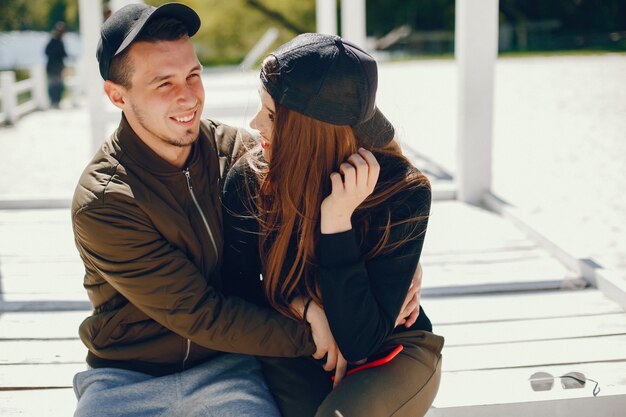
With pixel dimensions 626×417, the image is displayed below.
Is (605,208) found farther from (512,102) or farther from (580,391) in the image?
(512,102)

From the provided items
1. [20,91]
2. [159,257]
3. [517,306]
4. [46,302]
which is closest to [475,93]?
[517,306]

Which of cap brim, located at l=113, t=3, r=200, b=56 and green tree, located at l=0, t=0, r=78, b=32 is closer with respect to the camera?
cap brim, located at l=113, t=3, r=200, b=56

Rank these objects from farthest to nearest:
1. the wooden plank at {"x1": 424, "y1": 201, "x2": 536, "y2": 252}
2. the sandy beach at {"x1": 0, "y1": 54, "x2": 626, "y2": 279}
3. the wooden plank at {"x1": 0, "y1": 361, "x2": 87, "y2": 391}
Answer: the sandy beach at {"x1": 0, "y1": 54, "x2": 626, "y2": 279} < the wooden plank at {"x1": 424, "y1": 201, "x2": 536, "y2": 252} < the wooden plank at {"x1": 0, "y1": 361, "x2": 87, "y2": 391}

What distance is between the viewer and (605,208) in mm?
6305

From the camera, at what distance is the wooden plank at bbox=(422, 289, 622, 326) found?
3.44 metres

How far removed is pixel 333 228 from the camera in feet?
6.69

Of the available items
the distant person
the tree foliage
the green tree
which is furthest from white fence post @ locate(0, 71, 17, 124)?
the green tree

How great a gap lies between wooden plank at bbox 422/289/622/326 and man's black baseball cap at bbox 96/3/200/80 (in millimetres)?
1884

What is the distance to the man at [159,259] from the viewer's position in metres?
2.07

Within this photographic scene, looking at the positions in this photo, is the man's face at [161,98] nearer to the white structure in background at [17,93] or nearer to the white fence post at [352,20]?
the white fence post at [352,20]

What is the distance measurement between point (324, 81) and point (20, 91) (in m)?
16.2

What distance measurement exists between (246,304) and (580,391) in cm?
120

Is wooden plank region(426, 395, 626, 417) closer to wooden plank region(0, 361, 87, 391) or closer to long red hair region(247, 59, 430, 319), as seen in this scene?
long red hair region(247, 59, 430, 319)

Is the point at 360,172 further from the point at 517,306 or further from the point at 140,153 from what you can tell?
the point at 517,306
